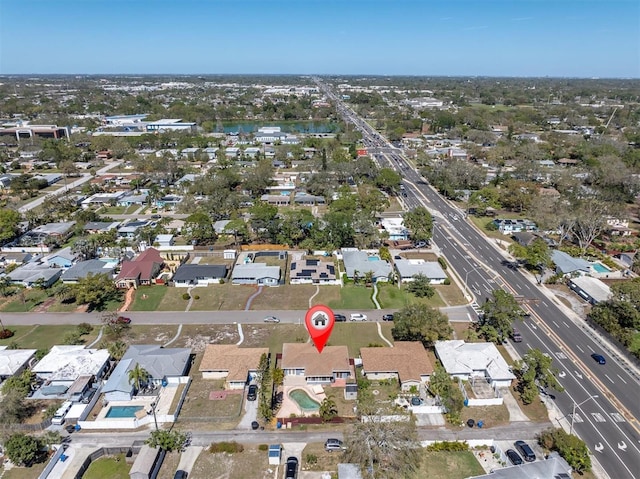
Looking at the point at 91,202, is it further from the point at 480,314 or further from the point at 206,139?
the point at 480,314

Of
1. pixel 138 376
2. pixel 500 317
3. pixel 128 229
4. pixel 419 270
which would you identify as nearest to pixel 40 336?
pixel 138 376

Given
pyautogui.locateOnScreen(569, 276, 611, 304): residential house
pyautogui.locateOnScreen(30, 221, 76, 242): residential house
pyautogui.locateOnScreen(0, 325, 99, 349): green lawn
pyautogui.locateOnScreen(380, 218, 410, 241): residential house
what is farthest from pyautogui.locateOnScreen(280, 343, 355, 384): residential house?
pyautogui.locateOnScreen(30, 221, 76, 242): residential house

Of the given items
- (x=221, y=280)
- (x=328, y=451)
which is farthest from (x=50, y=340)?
(x=328, y=451)

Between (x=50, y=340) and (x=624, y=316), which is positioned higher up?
(x=624, y=316)

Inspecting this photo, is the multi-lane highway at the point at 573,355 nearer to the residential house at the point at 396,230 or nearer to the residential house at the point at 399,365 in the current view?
the residential house at the point at 396,230

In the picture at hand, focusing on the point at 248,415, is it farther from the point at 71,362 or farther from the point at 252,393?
the point at 71,362

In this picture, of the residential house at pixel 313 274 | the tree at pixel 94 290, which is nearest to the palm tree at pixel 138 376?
the tree at pixel 94 290
